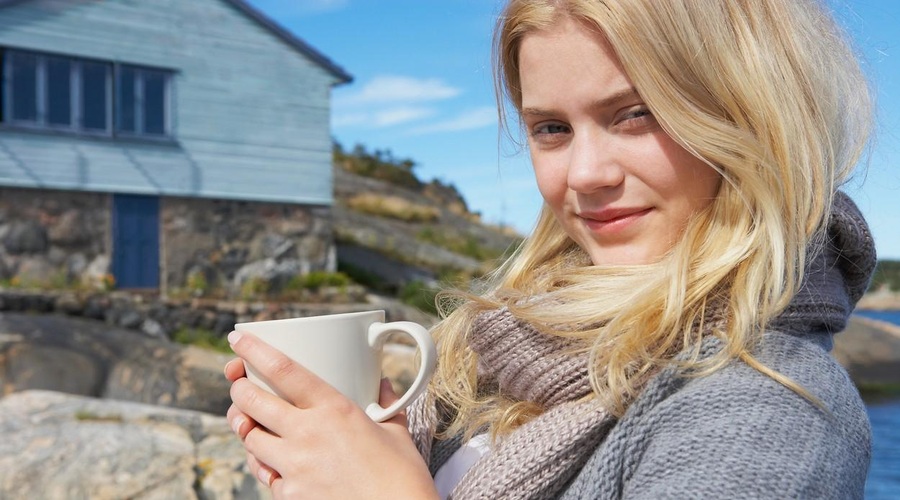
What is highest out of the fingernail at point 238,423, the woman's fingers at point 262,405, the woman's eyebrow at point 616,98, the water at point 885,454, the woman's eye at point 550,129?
the woman's eyebrow at point 616,98

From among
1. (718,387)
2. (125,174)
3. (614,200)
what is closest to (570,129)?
(614,200)

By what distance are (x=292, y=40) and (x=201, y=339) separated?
5514 mm

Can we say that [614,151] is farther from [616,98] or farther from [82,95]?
[82,95]

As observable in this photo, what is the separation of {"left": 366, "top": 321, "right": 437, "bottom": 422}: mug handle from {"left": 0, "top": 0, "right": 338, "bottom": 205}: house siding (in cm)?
1224

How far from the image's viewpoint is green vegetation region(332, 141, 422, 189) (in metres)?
25.6

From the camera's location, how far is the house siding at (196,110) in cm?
1199

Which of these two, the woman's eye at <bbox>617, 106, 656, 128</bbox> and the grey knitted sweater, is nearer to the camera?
the grey knitted sweater

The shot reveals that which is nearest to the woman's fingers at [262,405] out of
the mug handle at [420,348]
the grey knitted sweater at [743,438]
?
the mug handle at [420,348]

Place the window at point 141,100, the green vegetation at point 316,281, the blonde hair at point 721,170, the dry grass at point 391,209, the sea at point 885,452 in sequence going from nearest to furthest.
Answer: the blonde hair at point 721,170 < the sea at point 885,452 < the window at point 141,100 < the green vegetation at point 316,281 < the dry grass at point 391,209

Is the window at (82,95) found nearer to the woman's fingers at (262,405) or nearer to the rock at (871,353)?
the woman's fingers at (262,405)

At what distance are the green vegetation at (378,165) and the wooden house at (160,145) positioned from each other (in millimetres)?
10964

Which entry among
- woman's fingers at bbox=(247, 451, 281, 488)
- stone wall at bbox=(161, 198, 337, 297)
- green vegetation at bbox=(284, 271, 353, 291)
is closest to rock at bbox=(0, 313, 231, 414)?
stone wall at bbox=(161, 198, 337, 297)

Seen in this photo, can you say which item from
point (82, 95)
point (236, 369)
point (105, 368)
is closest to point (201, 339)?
point (105, 368)

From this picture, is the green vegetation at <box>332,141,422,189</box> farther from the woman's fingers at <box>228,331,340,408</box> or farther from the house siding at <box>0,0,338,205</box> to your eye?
the woman's fingers at <box>228,331,340,408</box>
